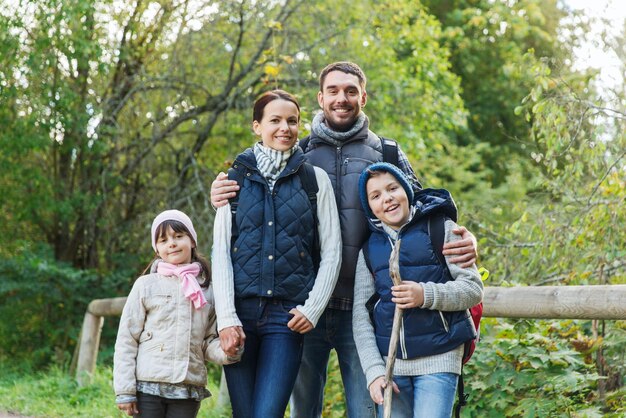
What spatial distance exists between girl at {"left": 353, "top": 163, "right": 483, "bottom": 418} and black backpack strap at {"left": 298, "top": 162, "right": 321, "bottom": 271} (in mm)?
215

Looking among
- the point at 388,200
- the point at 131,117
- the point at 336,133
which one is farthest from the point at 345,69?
the point at 131,117

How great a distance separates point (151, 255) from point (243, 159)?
8.37 m

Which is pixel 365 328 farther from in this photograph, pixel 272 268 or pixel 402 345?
pixel 272 268

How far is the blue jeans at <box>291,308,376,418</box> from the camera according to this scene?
3.79 m

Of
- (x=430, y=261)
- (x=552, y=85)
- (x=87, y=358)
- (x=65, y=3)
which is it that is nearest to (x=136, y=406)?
(x=430, y=261)

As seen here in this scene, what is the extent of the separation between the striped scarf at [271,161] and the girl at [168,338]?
20.6 inches

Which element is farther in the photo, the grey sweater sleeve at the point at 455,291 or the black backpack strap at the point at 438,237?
the black backpack strap at the point at 438,237

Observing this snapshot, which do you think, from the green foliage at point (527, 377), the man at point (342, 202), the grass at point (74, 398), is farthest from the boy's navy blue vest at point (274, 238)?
the grass at point (74, 398)

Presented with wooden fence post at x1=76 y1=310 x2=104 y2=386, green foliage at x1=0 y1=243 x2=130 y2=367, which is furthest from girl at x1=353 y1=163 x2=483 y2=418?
green foliage at x1=0 y1=243 x2=130 y2=367

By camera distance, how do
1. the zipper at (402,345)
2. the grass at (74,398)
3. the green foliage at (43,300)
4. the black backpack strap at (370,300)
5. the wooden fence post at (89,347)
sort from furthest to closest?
the green foliage at (43,300) < the wooden fence post at (89,347) < the grass at (74,398) < the black backpack strap at (370,300) < the zipper at (402,345)

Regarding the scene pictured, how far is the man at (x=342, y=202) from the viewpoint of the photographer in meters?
3.77

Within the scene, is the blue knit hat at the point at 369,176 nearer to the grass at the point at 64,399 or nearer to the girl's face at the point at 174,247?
the girl's face at the point at 174,247

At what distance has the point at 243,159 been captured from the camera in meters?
3.72

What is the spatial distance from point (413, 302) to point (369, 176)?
0.60m
